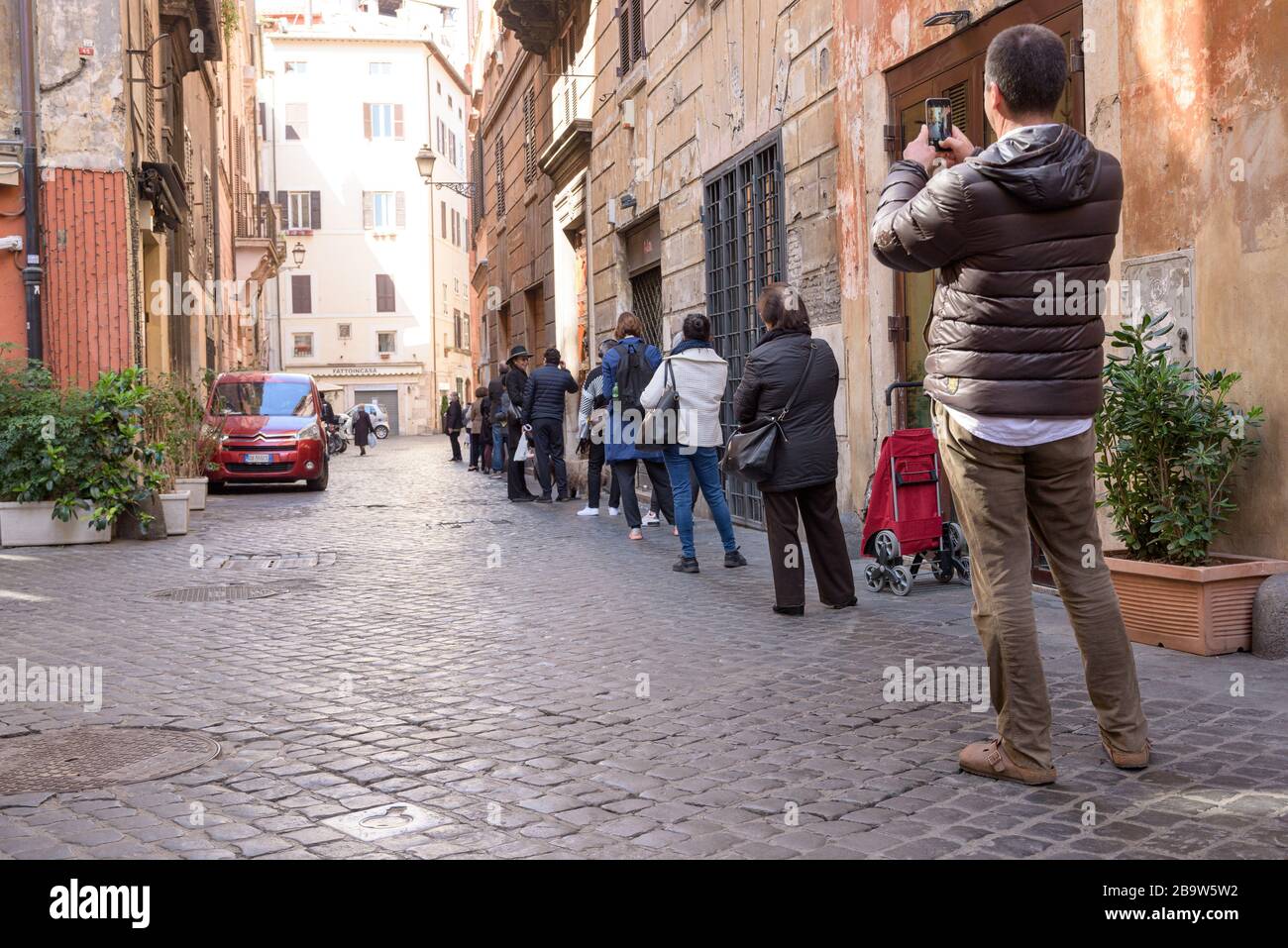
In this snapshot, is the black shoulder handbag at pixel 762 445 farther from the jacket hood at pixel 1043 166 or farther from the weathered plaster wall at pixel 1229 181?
the jacket hood at pixel 1043 166

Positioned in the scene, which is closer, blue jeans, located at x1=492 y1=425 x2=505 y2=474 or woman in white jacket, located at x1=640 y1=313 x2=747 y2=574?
woman in white jacket, located at x1=640 y1=313 x2=747 y2=574

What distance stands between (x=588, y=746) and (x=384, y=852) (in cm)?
123

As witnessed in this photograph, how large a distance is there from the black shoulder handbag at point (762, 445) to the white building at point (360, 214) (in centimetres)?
5506

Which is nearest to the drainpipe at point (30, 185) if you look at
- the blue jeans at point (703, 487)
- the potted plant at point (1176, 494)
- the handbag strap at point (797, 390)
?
the blue jeans at point (703, 487)

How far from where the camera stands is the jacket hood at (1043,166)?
12.7 feet

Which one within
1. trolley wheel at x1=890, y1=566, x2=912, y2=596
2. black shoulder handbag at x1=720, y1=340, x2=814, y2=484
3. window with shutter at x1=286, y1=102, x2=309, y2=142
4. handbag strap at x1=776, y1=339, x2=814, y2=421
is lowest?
trolley wheel at x1=890, y1=566, x2=912, y2=596

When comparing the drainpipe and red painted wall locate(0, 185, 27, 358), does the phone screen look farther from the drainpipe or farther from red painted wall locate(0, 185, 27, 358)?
red painted wall locate(0, 185, 27, 358)

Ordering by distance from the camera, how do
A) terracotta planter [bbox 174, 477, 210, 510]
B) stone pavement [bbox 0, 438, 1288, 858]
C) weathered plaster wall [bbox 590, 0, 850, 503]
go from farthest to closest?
1. terracotta planter [bbox 174, 477, 210, 510]
2. weathered plaster wall [bbox 590, 0, 850, 503]
3. stone pavement [bbox 0, 438, 1288, 858]

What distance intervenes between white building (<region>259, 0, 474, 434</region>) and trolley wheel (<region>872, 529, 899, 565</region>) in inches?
2164

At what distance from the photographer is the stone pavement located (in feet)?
12.1

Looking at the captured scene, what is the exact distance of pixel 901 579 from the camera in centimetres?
811

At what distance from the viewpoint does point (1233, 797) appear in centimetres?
386

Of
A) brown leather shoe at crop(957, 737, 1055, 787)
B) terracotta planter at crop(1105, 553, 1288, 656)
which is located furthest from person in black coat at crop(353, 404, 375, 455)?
brown leather shoe at crop(957, 737, 1055, 787)

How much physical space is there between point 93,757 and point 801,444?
4340 mm
